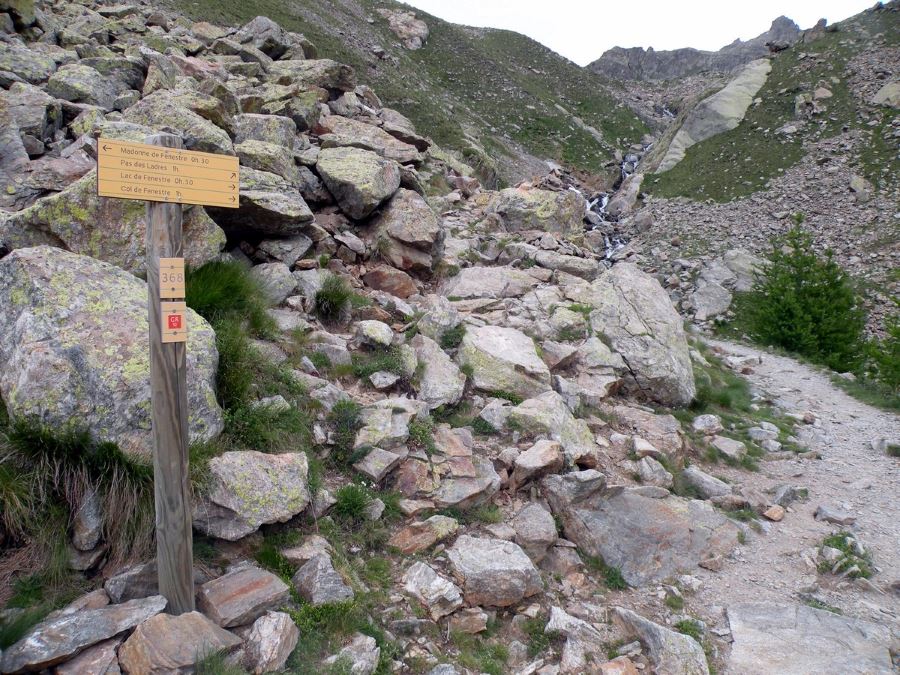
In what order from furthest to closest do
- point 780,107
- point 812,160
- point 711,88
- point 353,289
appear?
point 711,88 < point 780,107 < point 812,160 < point 353,289

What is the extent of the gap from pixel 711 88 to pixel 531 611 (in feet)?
181

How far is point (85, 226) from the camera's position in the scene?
6.39m

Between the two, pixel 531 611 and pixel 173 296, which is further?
pixel 531 611

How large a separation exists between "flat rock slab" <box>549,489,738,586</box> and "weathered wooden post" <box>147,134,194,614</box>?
167 inches

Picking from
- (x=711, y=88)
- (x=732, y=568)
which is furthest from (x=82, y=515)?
(x=711, y=88)

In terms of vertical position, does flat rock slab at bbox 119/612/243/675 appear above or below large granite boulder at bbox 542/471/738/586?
above

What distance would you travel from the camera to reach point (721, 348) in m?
17.6

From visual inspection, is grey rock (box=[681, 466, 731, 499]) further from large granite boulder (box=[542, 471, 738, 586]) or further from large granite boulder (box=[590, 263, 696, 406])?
large granite boulder (box=[590, 263, 696, 406])

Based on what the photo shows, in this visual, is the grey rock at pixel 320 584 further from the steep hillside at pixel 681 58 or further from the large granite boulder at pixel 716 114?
the steep hillside at pixel 681 58

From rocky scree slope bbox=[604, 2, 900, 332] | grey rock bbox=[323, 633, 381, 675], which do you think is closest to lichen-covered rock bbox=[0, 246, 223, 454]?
grey rock bbox=[323, 633, 381, 675]

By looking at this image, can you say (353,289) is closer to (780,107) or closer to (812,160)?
(812,160)

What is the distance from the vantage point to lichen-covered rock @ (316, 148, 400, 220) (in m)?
11.1

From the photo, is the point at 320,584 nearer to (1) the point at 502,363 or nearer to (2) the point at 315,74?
(1) the point at 502,363

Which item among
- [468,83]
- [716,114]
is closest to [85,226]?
[716,114]
